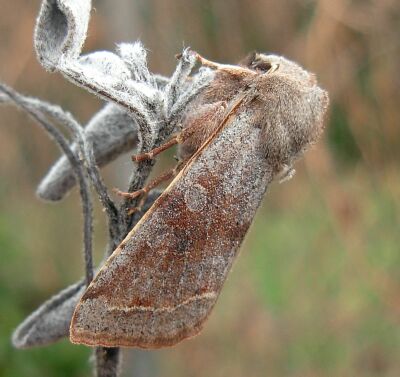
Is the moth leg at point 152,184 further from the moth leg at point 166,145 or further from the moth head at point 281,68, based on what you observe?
the moth head at point 281,68

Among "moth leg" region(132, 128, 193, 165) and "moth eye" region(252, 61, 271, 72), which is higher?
"moth eye" region(252, 61, 271, 72)

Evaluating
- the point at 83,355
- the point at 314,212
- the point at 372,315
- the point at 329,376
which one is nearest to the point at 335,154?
the point at 314,212

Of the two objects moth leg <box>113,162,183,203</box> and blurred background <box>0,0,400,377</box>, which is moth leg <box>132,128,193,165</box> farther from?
blurred background <box>0,0,400,377</box>

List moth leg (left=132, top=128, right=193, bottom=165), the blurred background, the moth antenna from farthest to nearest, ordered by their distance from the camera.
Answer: the blurred background → the moth antenna → moth leg (left=132, top=128, right=193, bottom=165)

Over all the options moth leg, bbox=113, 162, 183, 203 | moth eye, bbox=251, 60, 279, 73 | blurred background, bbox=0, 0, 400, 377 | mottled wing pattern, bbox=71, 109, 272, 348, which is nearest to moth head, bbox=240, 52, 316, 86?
moth eye, bbox=251, 60, 279, 73

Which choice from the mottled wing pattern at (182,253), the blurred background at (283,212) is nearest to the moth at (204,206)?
the mottled wing pattern at (182,253)

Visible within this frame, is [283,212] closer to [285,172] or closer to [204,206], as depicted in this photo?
[285,172]

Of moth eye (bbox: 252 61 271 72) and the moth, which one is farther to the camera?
moth eye (bbox: 252 61 271 72)

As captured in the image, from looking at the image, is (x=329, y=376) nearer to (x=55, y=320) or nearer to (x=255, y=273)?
(x=255, y=273)
